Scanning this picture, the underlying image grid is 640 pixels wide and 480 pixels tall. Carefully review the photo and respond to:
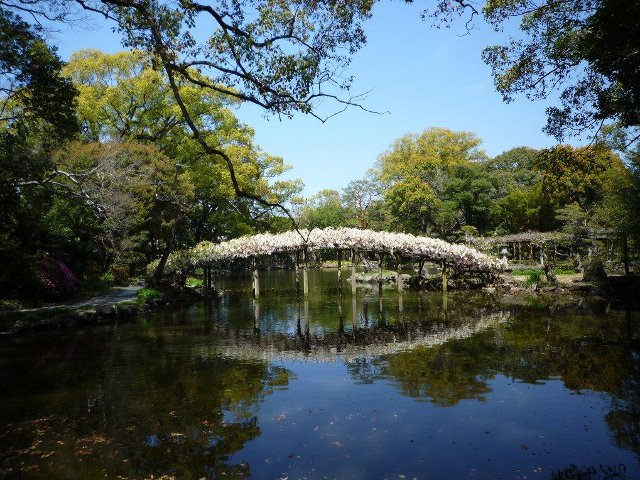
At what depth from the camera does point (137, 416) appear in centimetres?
798

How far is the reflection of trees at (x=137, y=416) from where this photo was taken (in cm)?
621

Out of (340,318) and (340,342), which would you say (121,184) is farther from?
(340,342)

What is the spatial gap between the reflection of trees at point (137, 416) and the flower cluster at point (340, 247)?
597 inches

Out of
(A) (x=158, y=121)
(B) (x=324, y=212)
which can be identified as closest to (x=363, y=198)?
(B) (x=324, y=212)

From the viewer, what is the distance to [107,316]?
19359mm

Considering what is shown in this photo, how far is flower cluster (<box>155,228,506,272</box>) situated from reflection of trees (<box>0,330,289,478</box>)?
15168 mm

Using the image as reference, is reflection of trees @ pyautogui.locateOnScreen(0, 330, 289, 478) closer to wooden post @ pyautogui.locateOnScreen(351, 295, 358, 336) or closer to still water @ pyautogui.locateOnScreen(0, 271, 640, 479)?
still water @ pyautogui.locateOnScreen(0, 271, 640, 479)

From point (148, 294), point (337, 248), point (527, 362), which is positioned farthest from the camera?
point (337, 248)

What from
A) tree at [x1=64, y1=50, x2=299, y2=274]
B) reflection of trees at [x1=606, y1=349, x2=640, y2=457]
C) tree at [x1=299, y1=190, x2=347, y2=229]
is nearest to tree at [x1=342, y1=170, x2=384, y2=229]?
tree at [x1=299, y1=190, x2=347, y2=229]

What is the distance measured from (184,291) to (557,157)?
22767 millimetres

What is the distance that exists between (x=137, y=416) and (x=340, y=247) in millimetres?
20366

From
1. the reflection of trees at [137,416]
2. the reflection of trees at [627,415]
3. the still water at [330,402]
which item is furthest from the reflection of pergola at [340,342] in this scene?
the reflection of trees at [627,415]

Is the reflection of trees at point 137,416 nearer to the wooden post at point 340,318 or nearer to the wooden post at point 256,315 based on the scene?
the wooden post at point 256,315

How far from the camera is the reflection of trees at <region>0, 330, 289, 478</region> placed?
244 inches
